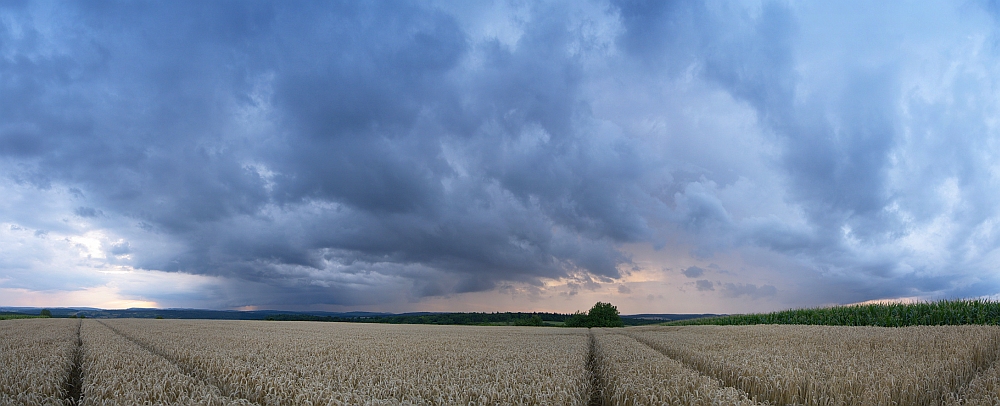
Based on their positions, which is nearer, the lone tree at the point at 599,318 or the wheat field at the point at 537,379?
the wheat field at the point at 537,379

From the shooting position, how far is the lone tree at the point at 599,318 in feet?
305

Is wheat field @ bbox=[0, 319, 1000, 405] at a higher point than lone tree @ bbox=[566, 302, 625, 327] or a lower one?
higher

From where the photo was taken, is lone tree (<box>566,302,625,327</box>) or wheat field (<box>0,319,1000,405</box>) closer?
wheat field (<box>0,319,1000,405</box>)

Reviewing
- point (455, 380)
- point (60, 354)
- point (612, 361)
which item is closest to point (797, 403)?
point (612, 361)

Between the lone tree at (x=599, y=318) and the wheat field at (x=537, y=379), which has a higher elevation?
the wheat field at (x=537, y=379)

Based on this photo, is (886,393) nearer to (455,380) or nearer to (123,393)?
(455,380)

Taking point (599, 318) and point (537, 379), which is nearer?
point (537, 379)

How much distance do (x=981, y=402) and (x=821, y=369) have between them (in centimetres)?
294

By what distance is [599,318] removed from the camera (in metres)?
93.8

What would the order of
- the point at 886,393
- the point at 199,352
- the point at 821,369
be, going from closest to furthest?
the point at 886,393
the point at 821,369
the point at 199,352

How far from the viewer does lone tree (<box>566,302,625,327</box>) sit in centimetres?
9294

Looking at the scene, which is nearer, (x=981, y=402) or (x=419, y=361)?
(x=981, y=402)

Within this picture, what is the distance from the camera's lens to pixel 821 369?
966cm

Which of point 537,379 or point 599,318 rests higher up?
point 537,379
